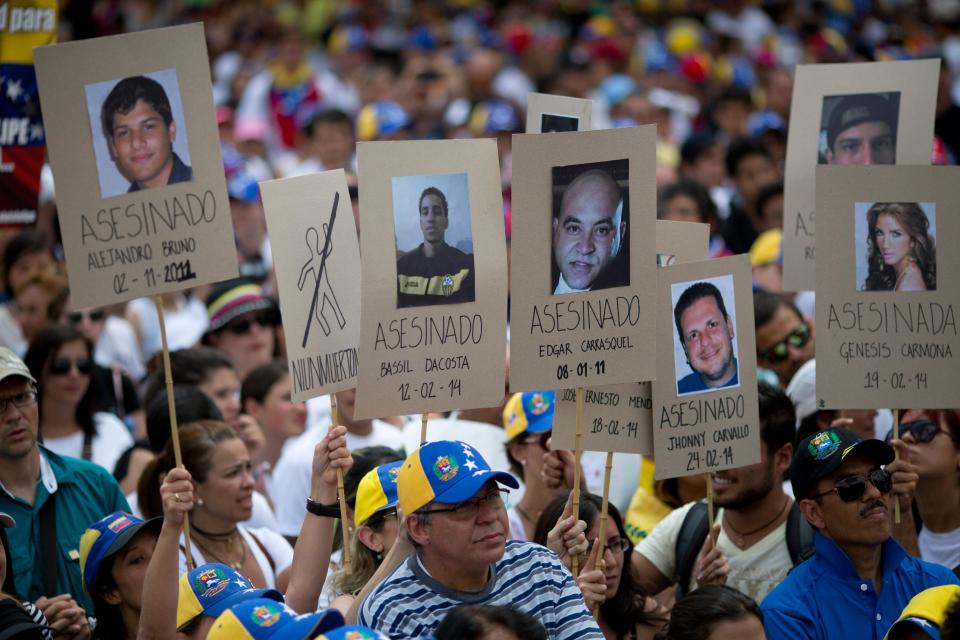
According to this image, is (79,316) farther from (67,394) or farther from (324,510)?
(324,510)

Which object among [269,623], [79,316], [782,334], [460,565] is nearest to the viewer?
[269,623]

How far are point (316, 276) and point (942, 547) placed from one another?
2.81m

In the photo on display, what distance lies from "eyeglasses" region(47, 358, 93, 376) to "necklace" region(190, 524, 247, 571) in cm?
187

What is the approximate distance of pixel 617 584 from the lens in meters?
5.46

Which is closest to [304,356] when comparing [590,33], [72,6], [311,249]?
[311,249]

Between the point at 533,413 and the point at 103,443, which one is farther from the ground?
the point at 533,413

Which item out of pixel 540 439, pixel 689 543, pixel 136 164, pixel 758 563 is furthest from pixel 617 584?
pixel 136 164

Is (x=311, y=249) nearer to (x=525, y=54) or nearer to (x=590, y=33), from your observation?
(x=525, y=54)

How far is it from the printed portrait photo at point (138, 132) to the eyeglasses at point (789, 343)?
3513 millimetres

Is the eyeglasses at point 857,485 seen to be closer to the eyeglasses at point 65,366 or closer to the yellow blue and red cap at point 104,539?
the yellow blue and red cap at point 104,539

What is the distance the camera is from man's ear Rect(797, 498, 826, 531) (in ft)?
16.7

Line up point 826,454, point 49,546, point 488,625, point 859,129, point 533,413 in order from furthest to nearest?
point 859,129, point 533,413, point 49,546, point 826,454, point 488,625

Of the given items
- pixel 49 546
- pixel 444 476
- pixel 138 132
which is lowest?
pixel 49 546

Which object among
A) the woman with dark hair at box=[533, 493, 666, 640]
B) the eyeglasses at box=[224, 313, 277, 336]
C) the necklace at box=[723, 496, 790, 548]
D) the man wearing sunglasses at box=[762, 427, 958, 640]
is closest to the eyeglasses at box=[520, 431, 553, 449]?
the woman with dark hair at box=[533, 493, 666, 640]
